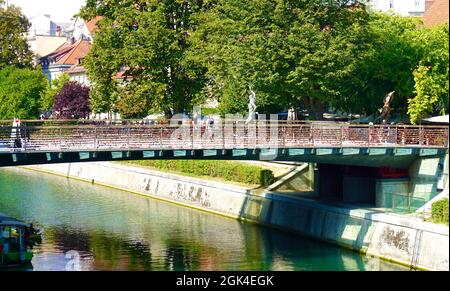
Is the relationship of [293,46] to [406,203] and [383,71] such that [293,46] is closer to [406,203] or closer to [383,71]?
[383,71]

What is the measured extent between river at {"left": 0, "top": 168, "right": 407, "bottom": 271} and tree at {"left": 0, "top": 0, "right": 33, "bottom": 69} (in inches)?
1773

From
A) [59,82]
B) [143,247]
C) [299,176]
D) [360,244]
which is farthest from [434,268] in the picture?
[59,82]

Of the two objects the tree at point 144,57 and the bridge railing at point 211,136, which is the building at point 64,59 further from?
the bridge railing at point 211,136

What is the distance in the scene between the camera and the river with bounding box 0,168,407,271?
153 ft

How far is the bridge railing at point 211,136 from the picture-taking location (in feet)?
148

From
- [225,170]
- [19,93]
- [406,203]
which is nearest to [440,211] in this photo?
[406,203]

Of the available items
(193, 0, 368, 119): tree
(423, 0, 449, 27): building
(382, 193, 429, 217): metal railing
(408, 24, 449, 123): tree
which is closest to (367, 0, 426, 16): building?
(423, 0, 449, 27): building

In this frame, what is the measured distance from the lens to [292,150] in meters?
49.2

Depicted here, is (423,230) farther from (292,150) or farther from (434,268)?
(292,150)

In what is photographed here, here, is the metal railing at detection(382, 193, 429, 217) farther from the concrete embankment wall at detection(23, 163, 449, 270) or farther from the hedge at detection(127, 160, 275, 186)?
the hedge at detection(127, 160, 275, 186)

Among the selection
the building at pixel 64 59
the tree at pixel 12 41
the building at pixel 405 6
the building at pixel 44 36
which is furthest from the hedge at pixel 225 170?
the building at pixel 44 36

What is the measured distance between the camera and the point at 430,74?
6119cm

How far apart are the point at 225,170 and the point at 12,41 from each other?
5800cm

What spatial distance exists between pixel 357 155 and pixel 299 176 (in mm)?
10889
